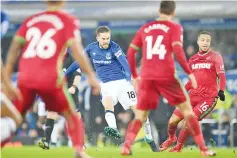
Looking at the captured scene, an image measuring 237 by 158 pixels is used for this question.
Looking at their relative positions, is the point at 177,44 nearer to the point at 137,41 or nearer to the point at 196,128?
the point at 137,41

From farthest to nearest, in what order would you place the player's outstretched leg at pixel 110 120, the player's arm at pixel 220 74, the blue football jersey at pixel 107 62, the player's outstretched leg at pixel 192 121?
the blue football jersey at pixel 107 62
the player's outstretched leg at pixel 110 120
the player's arm at pixel 220 74
the player's outstretched leg at pixel 192 121

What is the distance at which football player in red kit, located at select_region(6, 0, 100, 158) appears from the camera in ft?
36.0

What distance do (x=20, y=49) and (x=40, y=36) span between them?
1.19ft

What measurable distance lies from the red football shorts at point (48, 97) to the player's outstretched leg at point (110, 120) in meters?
5.00

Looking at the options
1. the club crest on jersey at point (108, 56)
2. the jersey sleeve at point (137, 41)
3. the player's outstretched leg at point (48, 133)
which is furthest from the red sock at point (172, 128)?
the jersey sleeve at point (137, 41)

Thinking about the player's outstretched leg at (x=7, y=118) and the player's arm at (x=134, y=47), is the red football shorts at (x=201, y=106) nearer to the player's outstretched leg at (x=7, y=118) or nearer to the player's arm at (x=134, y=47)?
the player's arm at (x=134, y=47)

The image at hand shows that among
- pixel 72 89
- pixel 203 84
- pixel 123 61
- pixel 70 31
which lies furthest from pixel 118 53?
pixel 70 31

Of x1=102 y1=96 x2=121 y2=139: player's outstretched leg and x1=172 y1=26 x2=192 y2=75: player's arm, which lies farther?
x1=102 y1=96 x2=121 y2=139: player's outstretched leg

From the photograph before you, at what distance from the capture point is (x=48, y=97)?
36.4 feet

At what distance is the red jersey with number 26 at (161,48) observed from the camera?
12.6 metres

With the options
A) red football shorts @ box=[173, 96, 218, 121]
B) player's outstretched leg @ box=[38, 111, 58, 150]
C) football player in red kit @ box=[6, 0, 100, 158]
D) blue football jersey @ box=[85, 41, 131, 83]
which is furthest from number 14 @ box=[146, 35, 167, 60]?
player's outstretched leg @ box=[38, 111, 58, 150]

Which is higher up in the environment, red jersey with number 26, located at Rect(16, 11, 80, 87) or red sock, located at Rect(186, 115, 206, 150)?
red jersey with number 26, located at Rect(16, 11, 80, 87)

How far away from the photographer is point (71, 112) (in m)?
11.3

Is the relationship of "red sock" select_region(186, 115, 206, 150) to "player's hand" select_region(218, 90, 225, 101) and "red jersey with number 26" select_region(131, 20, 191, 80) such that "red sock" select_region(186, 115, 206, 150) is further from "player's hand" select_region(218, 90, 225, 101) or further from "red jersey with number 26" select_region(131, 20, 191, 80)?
"player's hand" select_region(218, 90, 225, 101)
